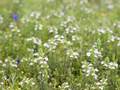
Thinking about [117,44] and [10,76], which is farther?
[117,44]

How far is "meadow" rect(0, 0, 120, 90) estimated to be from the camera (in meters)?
4.64

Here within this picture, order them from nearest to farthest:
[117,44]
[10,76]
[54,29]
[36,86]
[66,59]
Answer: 1. [36,86]
2. [10,76]
3. [66,59]
4. [117,44]
5. [54,29]

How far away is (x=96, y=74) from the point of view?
4.88 metres

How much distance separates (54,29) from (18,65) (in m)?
0.90

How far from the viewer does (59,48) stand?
18.5 feet

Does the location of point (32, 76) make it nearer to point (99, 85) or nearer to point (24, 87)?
point (24, 87)

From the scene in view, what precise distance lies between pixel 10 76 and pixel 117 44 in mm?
1619

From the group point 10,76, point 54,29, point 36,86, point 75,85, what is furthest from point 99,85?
point 54,29

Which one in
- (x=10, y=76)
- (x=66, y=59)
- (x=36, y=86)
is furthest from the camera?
(x=66, y=59)

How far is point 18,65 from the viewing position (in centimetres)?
526

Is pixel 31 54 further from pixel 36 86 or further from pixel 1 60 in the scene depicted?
pixel 36 86

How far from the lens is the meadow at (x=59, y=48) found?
15.2 ft

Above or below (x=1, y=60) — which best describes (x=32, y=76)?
below

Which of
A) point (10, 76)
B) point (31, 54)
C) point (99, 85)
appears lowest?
point (99, 85)
